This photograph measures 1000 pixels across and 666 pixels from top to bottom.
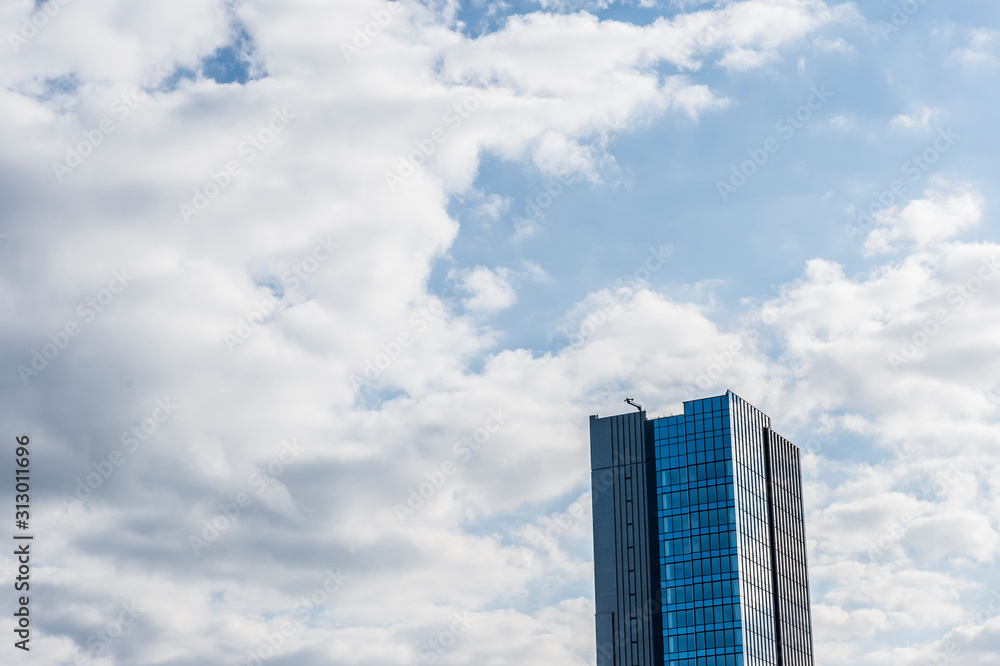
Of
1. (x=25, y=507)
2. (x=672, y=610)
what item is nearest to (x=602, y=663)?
(x=672, y=610)

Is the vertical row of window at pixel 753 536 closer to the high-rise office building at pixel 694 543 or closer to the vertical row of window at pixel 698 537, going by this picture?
the high-rise office building at pixel 694 543

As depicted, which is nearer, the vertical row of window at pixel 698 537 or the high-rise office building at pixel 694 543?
the vertical row of window at pixel 698 537

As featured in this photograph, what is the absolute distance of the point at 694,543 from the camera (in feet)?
477

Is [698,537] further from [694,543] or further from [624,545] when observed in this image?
[624,545]

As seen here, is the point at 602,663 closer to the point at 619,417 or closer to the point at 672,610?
the point at 672,610

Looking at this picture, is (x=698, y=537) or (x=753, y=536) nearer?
Answer: (x=698, y=537)

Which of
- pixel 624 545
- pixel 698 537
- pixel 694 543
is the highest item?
pixel 624 545

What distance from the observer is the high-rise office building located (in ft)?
468

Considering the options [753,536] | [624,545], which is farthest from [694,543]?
[624,545]

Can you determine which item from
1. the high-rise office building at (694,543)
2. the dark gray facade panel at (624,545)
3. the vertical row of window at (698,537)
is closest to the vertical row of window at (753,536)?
the high-rise office building at (694,543)

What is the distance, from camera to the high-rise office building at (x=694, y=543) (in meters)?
143

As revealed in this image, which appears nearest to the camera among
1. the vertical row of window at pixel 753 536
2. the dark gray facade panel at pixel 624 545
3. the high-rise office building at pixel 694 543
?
the high-rise office building at pixel 694 543

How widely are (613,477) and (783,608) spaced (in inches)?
1085

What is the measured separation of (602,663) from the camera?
14550 centimetres
